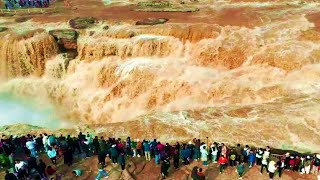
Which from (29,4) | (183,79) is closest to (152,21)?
(183,79)

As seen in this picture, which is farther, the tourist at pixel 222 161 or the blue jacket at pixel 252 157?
the blue jacket at pixel 252 157

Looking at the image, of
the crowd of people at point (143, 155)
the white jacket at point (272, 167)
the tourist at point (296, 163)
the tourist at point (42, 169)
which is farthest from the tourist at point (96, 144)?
the tourist at point (296, 163)

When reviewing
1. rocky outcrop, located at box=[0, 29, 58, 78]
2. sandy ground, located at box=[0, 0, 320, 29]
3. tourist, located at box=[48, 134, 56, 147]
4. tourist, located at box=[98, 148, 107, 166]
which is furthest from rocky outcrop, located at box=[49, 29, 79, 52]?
tourist, located at box=[98, 148, 107, 166]

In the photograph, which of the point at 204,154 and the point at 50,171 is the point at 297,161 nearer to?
the point at 204,154

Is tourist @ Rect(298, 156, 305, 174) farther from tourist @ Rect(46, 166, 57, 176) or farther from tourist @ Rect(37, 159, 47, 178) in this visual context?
tourist @ Rect(37, 159, 47, 178)

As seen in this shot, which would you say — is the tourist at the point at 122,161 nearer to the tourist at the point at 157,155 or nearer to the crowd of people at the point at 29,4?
the tourist at the point at 157,155

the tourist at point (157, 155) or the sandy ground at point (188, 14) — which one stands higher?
the sandy ground at point (188, 14)
